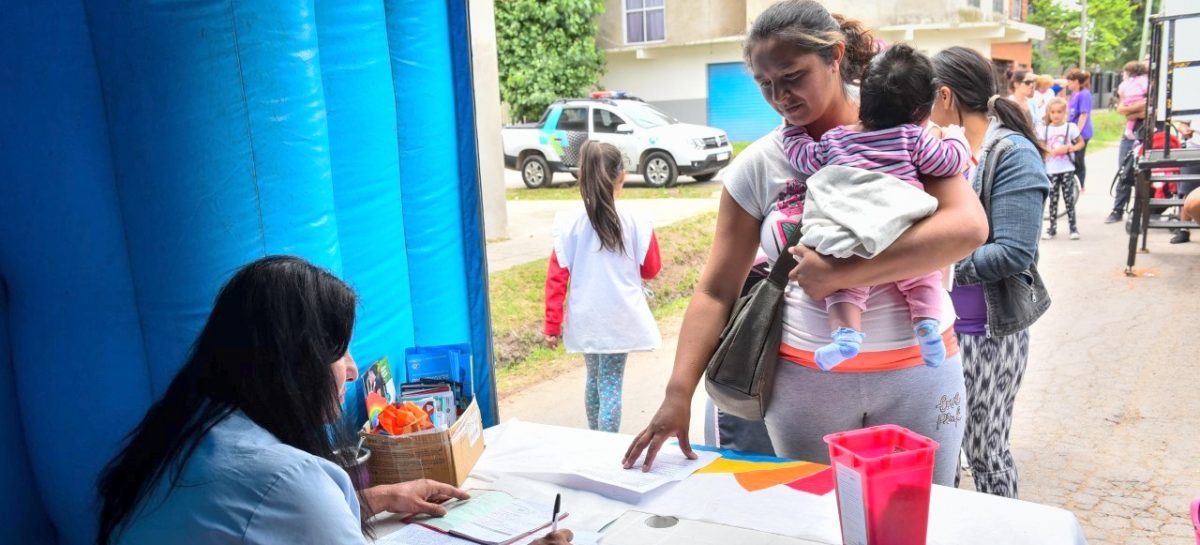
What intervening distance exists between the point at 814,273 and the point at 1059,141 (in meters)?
8.87

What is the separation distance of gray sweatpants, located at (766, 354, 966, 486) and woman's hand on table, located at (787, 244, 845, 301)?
194 mm

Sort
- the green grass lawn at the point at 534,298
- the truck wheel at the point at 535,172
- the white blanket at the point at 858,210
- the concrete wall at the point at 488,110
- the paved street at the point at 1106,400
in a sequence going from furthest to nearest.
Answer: the truck wheel at the point at 535,172 → the concrete wall at the point at 488,110 → the green grass lawn at the point at 534,298 → the paved street at the point at 1106,400 → the white blanket at the point at 858,210

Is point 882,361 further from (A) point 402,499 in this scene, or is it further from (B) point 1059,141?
(B) point 1059,141

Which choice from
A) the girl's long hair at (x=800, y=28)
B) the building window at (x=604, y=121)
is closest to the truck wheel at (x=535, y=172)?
the building window at (x=604, y=121)

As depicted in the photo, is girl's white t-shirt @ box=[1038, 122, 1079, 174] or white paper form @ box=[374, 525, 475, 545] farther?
girl's white t-shirt @ box=[1038, 122, 1079, 174]

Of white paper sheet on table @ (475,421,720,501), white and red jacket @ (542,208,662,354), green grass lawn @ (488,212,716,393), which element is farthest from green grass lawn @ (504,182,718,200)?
white paper sheet on table @ (475,421,720,501)

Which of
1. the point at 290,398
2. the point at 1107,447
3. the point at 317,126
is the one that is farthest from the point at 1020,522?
the point at 1107,447

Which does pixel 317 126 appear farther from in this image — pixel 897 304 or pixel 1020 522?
pixel 1020 522

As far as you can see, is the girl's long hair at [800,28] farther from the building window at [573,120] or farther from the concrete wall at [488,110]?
the building window at [573,120]

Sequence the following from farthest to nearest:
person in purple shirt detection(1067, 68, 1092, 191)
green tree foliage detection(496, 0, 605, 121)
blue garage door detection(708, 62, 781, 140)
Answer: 1. blue garage door detection(708, 62, 781, 140)
2. green tree foliage detection(496, 0, 605, 121)
3. person in purple shirt detection(1067, 68, 1092, 191)

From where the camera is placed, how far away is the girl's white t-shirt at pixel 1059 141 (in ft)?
30.4

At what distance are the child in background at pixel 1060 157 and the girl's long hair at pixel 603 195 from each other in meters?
6.54

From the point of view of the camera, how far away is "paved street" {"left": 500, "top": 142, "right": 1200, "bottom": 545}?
3791mm

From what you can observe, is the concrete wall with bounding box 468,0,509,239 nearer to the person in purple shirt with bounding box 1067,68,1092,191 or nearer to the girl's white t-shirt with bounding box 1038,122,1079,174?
the girl's white t-shirt with bounding box 1038,122,1079,174
